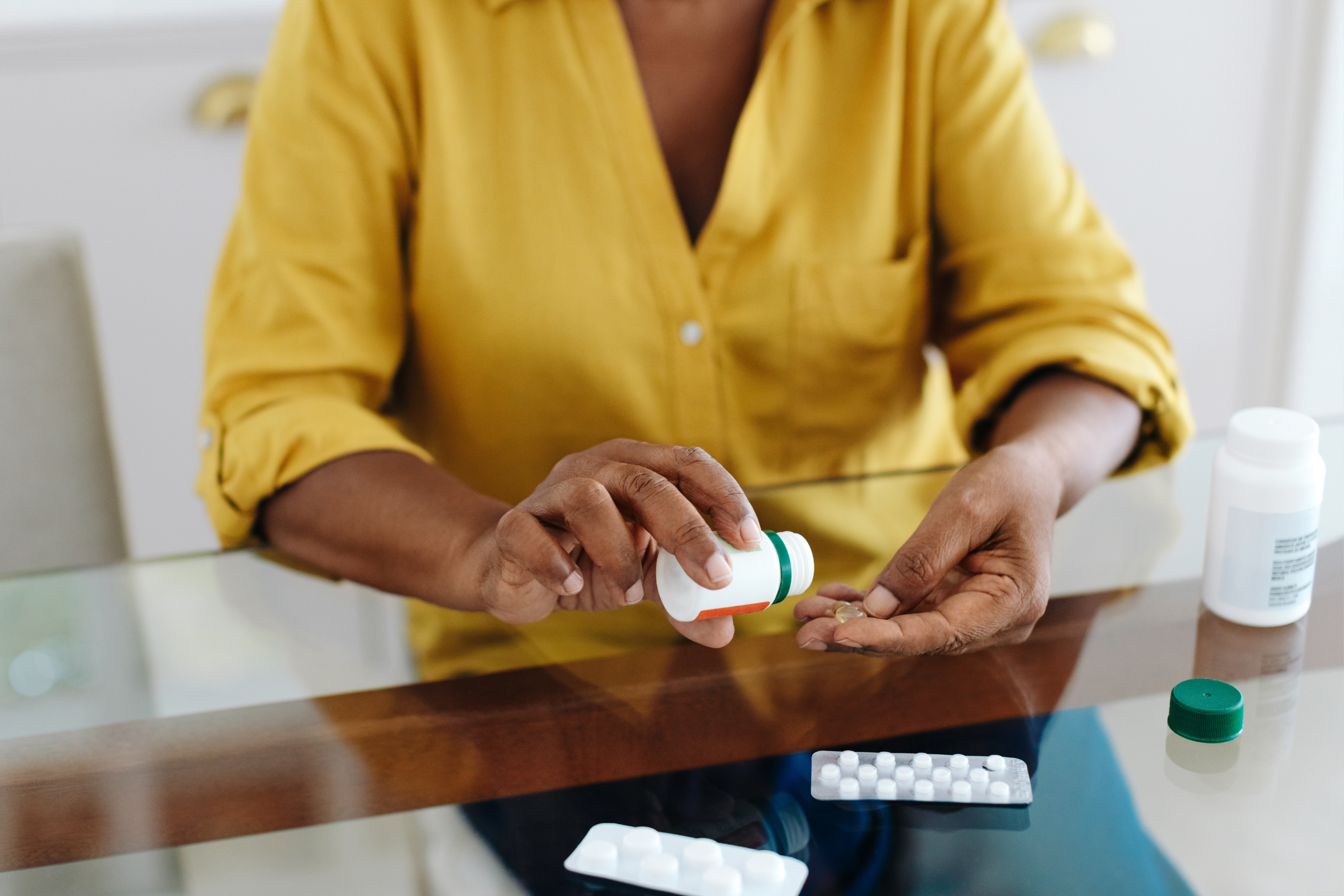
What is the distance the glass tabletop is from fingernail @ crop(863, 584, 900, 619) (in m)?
0.04

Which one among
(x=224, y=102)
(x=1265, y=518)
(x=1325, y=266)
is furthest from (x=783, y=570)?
(x=1325, y=266)

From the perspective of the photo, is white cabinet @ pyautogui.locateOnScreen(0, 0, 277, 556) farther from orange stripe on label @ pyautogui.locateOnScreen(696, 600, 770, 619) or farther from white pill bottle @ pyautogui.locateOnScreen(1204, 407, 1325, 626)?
white pill bottle @ pyautogui.locateOnScreen(1204, 407, 1325, 626)

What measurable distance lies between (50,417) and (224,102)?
57cm

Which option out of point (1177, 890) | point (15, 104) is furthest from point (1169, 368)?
point (15, 104)

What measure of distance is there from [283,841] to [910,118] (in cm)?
65

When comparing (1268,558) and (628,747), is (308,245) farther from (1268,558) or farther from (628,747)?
(1268,558)

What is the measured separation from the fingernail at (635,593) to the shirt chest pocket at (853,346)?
0.32m

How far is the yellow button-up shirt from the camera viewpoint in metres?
0.78

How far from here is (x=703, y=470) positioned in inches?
21.9

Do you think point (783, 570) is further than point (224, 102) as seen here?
No

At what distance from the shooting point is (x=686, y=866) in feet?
1.55

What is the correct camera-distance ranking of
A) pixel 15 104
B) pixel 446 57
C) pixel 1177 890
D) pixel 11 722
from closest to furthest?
pixel 1177 890
pixel 11 722
pixel 446 57
pixel 15 104

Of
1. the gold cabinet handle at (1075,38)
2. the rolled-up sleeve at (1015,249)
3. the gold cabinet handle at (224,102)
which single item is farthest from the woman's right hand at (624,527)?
the gold cabinet handle at (1075,38)

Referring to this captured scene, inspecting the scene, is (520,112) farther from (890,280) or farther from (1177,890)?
(1177,890)
